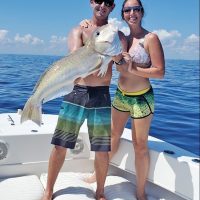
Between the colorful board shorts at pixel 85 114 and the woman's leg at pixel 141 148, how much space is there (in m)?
0.28

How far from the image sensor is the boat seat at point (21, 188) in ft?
11.8

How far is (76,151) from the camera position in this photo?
14.6 ft

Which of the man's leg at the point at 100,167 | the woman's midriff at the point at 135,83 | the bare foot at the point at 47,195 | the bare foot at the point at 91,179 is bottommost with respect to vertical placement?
the bare foot at the point at 91,179

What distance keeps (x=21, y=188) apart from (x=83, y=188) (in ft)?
2.07

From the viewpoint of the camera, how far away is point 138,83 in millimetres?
3562

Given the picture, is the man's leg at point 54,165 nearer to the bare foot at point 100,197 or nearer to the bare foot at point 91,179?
the bare foot at point 100,197

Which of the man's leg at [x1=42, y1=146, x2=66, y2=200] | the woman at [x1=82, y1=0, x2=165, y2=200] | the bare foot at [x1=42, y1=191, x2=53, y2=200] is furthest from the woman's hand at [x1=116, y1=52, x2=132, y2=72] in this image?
the bare foot at [x1=42, y1=191, x2=53, y2=200]

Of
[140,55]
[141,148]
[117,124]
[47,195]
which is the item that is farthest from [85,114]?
[47,195]

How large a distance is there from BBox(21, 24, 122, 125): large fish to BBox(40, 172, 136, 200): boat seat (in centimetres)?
103

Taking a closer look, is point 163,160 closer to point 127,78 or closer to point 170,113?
point 127,78

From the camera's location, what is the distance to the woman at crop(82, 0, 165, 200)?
3332mm

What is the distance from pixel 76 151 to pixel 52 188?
2.92 feet

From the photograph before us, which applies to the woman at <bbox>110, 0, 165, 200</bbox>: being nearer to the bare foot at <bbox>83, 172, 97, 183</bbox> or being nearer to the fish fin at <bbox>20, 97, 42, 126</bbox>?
the bare foot at <bbox>83, 172, 97, 183</bbox>

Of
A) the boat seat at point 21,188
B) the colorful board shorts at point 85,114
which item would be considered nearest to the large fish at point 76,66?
the colorful board shorts at point 85,114
